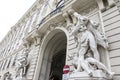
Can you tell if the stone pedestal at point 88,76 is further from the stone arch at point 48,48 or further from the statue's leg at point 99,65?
the stone arch at point 48,48

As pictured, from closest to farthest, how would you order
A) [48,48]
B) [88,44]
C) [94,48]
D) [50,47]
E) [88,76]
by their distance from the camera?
[88,76] < [94,48] < [88,44] < [48,48] < [50,47]

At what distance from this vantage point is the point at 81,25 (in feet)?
15.8

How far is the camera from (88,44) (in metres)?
4.54

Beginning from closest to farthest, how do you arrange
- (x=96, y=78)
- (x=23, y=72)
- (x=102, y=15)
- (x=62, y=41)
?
(x=96, y=78), (x=102, y=15), (x=23, y=72), (x=62, y=41)

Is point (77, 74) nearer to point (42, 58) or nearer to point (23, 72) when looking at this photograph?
point (42, 58)

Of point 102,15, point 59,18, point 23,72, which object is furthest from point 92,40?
point 23,72

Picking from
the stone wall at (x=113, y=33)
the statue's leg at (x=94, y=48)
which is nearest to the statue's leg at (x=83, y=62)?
the statue's leg at (x=94, y=48)

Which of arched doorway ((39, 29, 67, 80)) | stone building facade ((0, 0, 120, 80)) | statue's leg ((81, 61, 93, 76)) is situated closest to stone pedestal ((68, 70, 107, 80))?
stone building facade ((0, 0, 120, 80))

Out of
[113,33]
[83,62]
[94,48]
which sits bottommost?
[83,62]

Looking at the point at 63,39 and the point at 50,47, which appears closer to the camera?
the point at 50,47

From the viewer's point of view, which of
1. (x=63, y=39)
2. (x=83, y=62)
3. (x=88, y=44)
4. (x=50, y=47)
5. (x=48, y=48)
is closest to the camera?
(x=83, y=62)

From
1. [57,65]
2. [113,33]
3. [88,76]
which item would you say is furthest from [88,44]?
[57,65]

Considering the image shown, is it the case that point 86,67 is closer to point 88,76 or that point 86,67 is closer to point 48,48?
point 88,76

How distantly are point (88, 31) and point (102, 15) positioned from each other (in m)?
1.45
